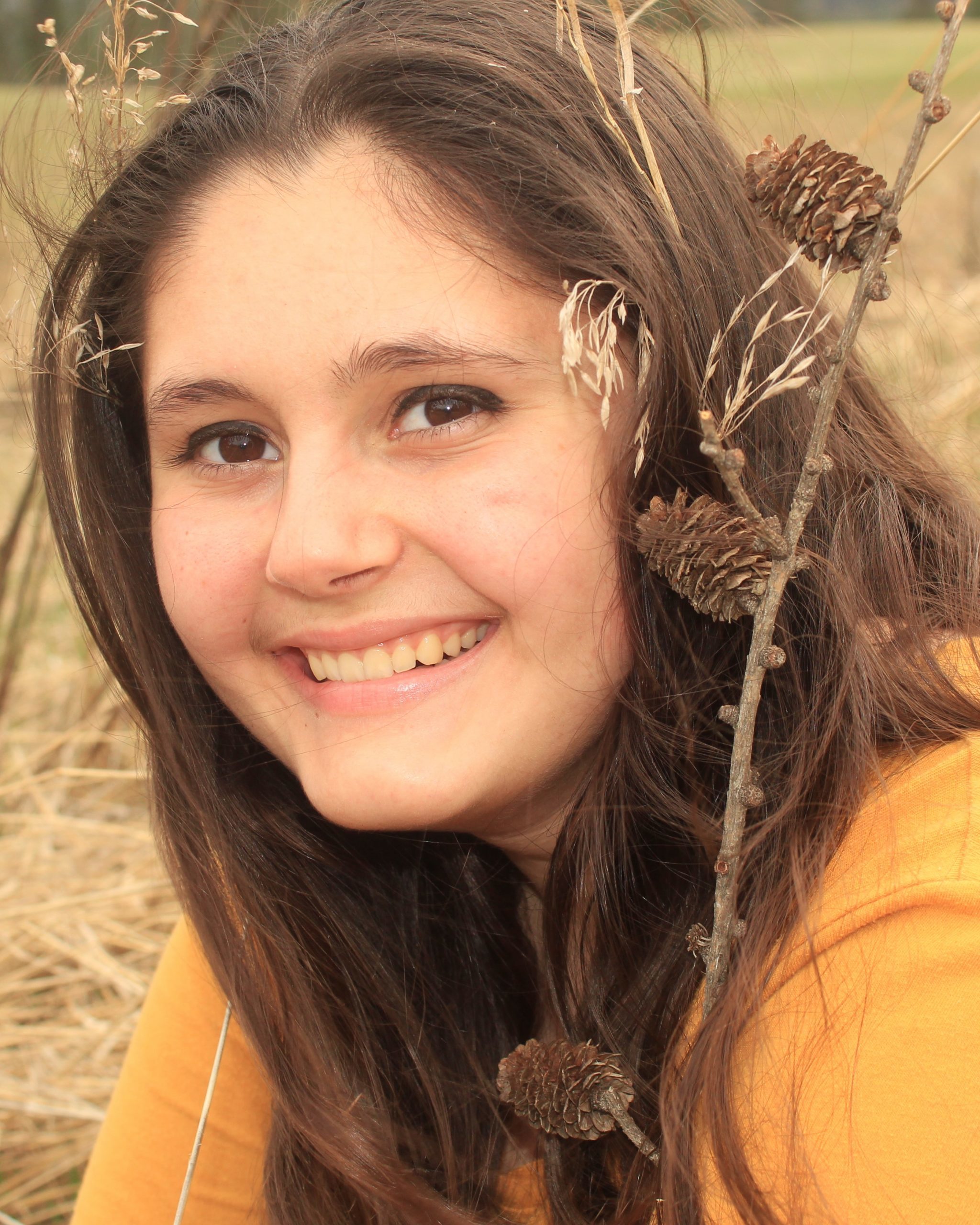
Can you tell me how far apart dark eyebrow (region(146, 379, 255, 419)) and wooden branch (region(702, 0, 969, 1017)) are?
63cm

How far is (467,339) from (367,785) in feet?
1.53

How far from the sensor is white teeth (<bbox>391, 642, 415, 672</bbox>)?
1.29 metres

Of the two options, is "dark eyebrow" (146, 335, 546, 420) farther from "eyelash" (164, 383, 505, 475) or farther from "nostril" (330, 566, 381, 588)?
"nostril" (330, 566, 381, 588)

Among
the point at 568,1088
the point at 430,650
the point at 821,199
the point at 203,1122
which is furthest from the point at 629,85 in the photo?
the point at 203,1122

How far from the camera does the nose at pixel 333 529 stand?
1.19 m

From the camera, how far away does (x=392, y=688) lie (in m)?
1.29

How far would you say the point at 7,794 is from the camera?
9.91 feet

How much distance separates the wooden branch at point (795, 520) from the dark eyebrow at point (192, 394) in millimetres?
633

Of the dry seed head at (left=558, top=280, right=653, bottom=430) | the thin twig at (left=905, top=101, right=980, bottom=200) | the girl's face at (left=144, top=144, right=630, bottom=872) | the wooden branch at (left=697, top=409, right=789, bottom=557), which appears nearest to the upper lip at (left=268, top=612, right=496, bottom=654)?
the girl's face at (left=144, top=144, right=630, bottom=872)

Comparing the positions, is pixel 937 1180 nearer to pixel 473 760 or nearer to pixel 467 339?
pixel 473 760

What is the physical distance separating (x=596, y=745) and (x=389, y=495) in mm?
370

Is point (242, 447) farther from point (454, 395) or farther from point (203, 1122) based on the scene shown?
point (203, 1122)

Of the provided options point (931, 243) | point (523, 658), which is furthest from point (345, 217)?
point (931, 243)

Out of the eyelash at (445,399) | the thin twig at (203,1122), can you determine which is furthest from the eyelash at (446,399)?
the thin twig at (203,1122)
